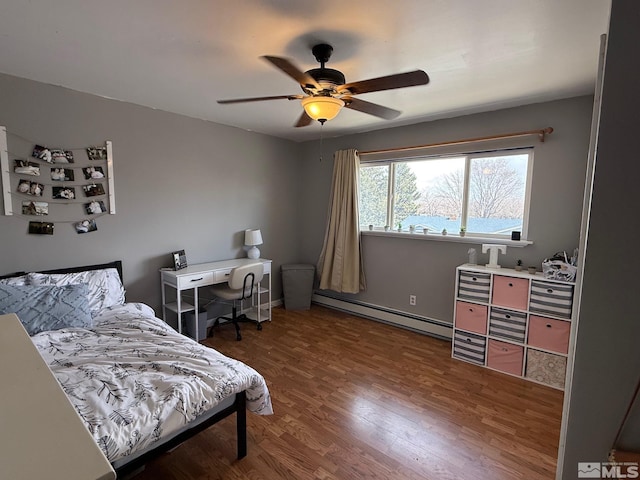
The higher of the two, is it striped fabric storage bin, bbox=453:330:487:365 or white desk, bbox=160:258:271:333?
white desk, bbox=160:258:271:333

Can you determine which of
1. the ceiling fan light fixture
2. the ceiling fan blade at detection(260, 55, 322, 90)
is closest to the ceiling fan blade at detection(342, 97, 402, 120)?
the ceiling fan light fixture

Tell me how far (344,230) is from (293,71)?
2602 mm

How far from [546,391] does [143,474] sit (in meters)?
2.93

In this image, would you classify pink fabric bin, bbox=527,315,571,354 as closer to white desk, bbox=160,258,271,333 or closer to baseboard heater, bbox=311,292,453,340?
baseboard heater, bbox=311,292,453,340

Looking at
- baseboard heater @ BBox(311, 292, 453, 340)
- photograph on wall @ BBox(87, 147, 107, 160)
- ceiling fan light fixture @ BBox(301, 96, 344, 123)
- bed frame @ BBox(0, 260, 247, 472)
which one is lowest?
baseboard heater @ BBox(311, 292, 453, 340)

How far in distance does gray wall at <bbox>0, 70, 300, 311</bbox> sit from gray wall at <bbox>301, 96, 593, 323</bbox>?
0.47 metres

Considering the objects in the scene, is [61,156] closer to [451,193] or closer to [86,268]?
[86,268]

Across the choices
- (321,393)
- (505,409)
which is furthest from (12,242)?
(505,409)

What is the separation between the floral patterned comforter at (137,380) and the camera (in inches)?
50.8

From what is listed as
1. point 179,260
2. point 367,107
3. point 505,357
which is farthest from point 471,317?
point 179,260

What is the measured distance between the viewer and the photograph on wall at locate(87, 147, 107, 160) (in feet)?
8.86

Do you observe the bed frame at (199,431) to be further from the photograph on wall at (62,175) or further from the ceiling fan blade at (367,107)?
the photograph on wall at (62,175)

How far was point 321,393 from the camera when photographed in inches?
94.9

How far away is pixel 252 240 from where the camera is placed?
3926 mm
